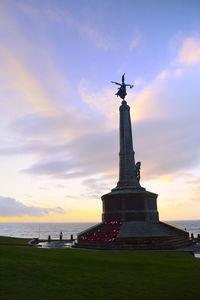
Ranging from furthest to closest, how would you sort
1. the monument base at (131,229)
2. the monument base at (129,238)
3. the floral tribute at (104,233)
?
the floral tribute at (104,233), the monument base at (131,229), the monument base at (129,238)

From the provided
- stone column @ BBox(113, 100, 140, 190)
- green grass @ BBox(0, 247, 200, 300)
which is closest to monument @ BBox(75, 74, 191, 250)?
stone column @ BBox(113, 100, 140, 190)

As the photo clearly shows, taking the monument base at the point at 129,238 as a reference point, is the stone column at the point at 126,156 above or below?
above

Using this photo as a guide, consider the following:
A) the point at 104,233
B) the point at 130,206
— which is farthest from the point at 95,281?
the point at 130,206

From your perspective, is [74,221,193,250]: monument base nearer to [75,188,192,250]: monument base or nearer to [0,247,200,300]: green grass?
[75,188,192,250]: monument base

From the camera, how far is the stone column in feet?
109

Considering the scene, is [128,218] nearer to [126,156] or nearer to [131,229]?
[131,229]

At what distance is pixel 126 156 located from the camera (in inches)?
1363

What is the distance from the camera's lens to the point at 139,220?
29.8m

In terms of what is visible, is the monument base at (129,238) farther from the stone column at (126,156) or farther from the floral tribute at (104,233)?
the stone column at (126,156)

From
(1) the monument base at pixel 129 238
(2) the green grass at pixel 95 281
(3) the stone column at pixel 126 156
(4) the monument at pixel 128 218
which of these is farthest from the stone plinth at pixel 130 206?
(2) the green grass at pixel 95 281

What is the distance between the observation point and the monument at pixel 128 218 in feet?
80.5

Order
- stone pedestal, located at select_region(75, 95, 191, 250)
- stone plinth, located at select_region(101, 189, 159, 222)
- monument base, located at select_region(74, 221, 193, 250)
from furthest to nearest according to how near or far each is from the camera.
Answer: stone plinth, located at select_region(101, 189, 159, 222)
stone pedestal, located at select_region(75, 95, 191, 250)
monument base, located at select_region(74, 221, 193, 250)

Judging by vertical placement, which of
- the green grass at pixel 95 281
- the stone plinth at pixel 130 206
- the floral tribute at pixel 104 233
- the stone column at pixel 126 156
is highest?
the stone column at pixel 126 156

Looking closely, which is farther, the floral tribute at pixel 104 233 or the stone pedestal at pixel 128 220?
the floral tribute at pixel 104 233
